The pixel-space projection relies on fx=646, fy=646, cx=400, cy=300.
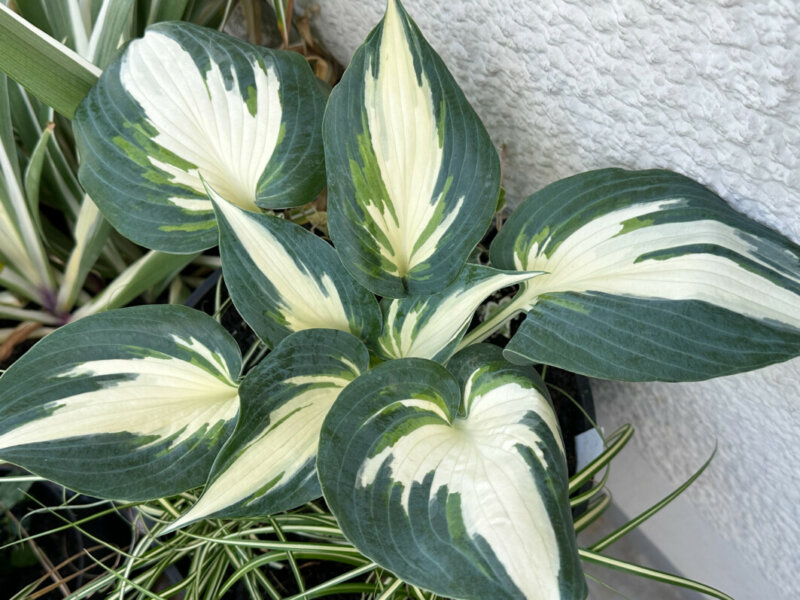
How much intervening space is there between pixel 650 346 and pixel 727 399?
0.27 metres

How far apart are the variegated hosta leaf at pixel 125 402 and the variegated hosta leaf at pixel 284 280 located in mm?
38

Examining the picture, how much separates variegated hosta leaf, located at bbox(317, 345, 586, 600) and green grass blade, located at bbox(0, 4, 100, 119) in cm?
35

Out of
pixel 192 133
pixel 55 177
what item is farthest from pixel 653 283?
pixel 55 177

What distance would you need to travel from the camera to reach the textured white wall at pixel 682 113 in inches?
15.5

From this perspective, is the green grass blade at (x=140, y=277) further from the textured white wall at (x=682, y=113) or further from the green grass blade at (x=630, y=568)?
the green grass blade at (x=630, y=568)

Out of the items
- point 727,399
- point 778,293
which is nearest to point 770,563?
point 727,399

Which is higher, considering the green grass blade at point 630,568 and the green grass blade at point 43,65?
the green grass blade at point 43,65

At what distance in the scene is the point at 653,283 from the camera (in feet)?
1.46

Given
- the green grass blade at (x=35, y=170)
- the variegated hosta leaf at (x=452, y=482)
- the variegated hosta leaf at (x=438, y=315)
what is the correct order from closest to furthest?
the variegated hosta leaf at (x=452, y=482) → the variegated hosta leaf at (x=438, y=315) → the green grass blade at (x=35, y=170)

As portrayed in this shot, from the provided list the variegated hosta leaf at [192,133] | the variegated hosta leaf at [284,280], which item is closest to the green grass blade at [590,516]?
the variegated hosta leaf at [284,280]

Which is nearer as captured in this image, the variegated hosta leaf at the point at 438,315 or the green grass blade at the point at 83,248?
the variegated hosta leaf at the point at 438,315

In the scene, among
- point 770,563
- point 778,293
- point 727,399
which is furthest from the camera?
point 770,563

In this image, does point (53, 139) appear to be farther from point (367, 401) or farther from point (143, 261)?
point (367, 401)

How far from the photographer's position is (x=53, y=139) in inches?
27.0
